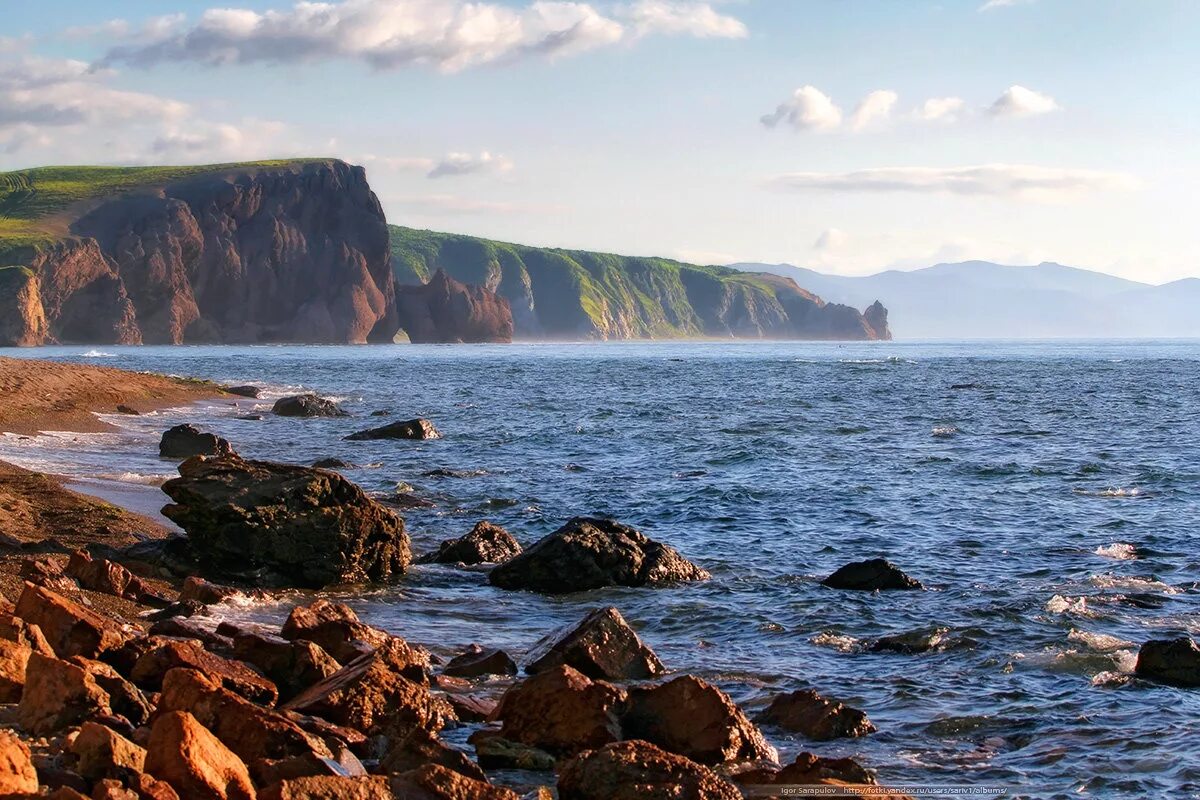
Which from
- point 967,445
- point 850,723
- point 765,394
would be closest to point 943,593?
point 850,723

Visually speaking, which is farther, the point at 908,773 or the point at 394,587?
the point at 394,587

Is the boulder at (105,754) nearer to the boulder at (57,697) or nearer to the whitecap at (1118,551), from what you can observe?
the boulder at (57,697)

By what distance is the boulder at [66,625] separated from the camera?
1088 cm

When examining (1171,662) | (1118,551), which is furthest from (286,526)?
(1118,551)

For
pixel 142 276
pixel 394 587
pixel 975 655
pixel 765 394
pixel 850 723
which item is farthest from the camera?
pixel 142 276

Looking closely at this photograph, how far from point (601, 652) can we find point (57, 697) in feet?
18.8

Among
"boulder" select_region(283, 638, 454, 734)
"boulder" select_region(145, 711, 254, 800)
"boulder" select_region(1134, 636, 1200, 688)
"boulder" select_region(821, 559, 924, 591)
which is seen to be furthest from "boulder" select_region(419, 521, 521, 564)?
"boulder" select_region(145, 711, 254, 800)

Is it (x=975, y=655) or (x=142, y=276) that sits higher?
(x=142, y=276)

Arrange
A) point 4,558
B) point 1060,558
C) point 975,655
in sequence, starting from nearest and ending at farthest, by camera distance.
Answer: point 975,655 → point 4,558 → point 1060,558

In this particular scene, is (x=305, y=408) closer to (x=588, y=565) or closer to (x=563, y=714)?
(x=588, y=565)

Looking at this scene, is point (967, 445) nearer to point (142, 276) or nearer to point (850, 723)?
point (850, 723)

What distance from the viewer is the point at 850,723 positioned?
11555 millimetres

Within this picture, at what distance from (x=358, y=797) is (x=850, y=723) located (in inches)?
225

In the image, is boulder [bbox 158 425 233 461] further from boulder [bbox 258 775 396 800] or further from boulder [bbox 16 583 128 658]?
boulder [bbox 258 775 396 800]
